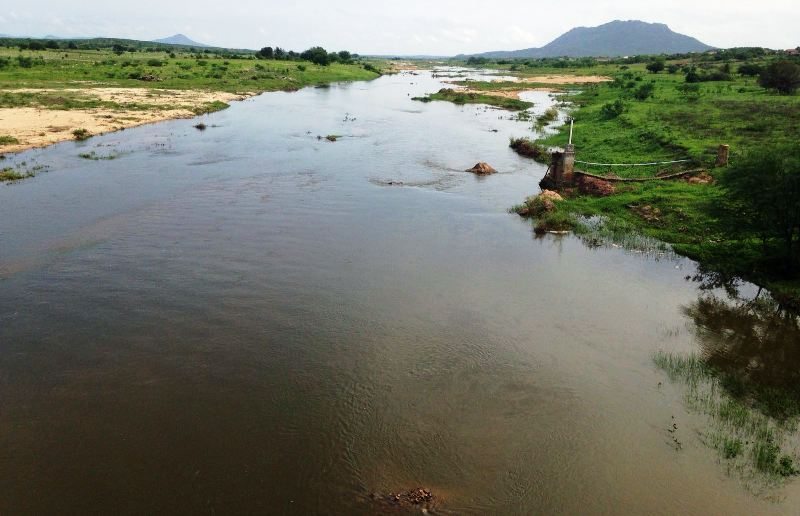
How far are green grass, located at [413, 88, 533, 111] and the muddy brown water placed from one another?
169 feet

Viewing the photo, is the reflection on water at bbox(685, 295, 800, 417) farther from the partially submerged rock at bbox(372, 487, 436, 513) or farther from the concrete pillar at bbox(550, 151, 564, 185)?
Result: the concrete pillar at bbox(550, 151, 564, 185)

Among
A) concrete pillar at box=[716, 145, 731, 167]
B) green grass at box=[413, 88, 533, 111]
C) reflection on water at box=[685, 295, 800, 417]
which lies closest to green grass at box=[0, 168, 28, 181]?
reflection on water at box=[685, 295, 800, 417]

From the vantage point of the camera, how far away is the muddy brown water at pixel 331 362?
35.7 ft

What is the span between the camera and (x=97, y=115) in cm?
5262

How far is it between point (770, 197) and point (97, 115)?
5653 cm

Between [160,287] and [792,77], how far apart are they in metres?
62.8

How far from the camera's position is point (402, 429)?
12.4 meters

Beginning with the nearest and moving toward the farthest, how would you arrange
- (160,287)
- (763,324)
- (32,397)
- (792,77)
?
(32,397) → (763,324) → (160,287) → (792,77)

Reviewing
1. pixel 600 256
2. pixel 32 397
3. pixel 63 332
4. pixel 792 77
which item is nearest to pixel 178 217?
pixel 63 332

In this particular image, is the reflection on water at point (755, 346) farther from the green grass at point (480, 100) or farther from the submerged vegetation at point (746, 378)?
the green grass at point (480, 100)

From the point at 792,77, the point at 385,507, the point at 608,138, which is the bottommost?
the point at 385,507

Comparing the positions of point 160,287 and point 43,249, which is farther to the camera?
point 43,249

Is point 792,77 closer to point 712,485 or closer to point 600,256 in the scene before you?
point 600,256

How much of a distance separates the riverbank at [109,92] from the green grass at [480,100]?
29.7 meters
